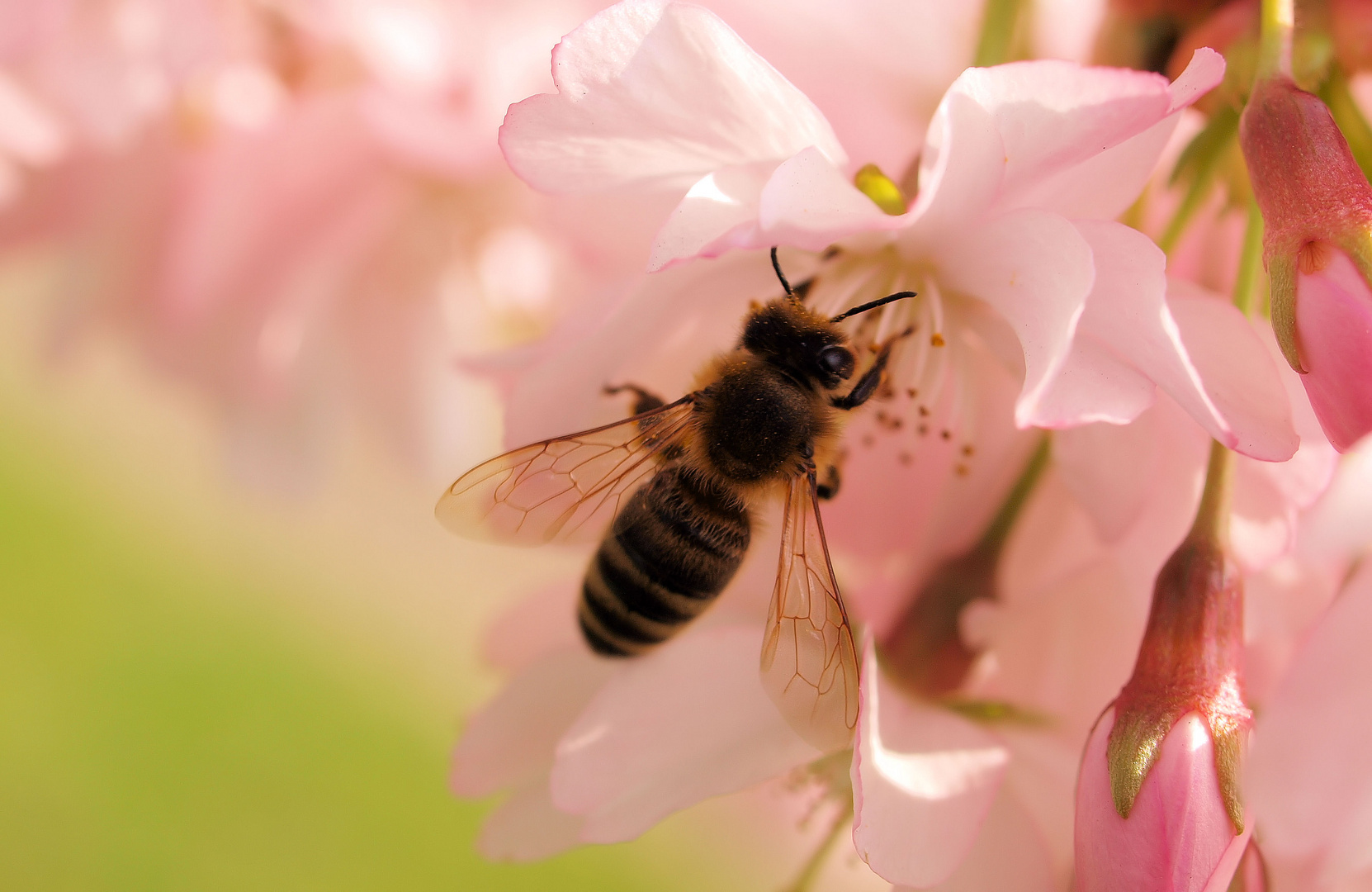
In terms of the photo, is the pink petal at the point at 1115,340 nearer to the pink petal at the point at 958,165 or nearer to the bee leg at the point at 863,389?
the pink petal at the point at 958,165

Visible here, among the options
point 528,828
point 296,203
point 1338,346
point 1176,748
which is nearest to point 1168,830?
point 1176,748

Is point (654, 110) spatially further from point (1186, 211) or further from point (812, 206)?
point (1186, 211)

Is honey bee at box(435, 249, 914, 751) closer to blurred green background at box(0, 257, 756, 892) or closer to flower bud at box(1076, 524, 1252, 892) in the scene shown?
flower bud at box(1076, 524, 1252, 892)

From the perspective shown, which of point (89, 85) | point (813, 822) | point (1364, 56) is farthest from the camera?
point (813, 822)

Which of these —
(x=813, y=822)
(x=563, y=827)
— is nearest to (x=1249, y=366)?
(x=563, y=827)

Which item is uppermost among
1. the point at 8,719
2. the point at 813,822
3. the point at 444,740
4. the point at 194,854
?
the point at 8,719

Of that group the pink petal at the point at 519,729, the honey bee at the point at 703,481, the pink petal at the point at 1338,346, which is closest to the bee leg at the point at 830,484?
the honey bee at the point at 703,481

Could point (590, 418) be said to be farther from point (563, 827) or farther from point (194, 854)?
point (194, 854)
